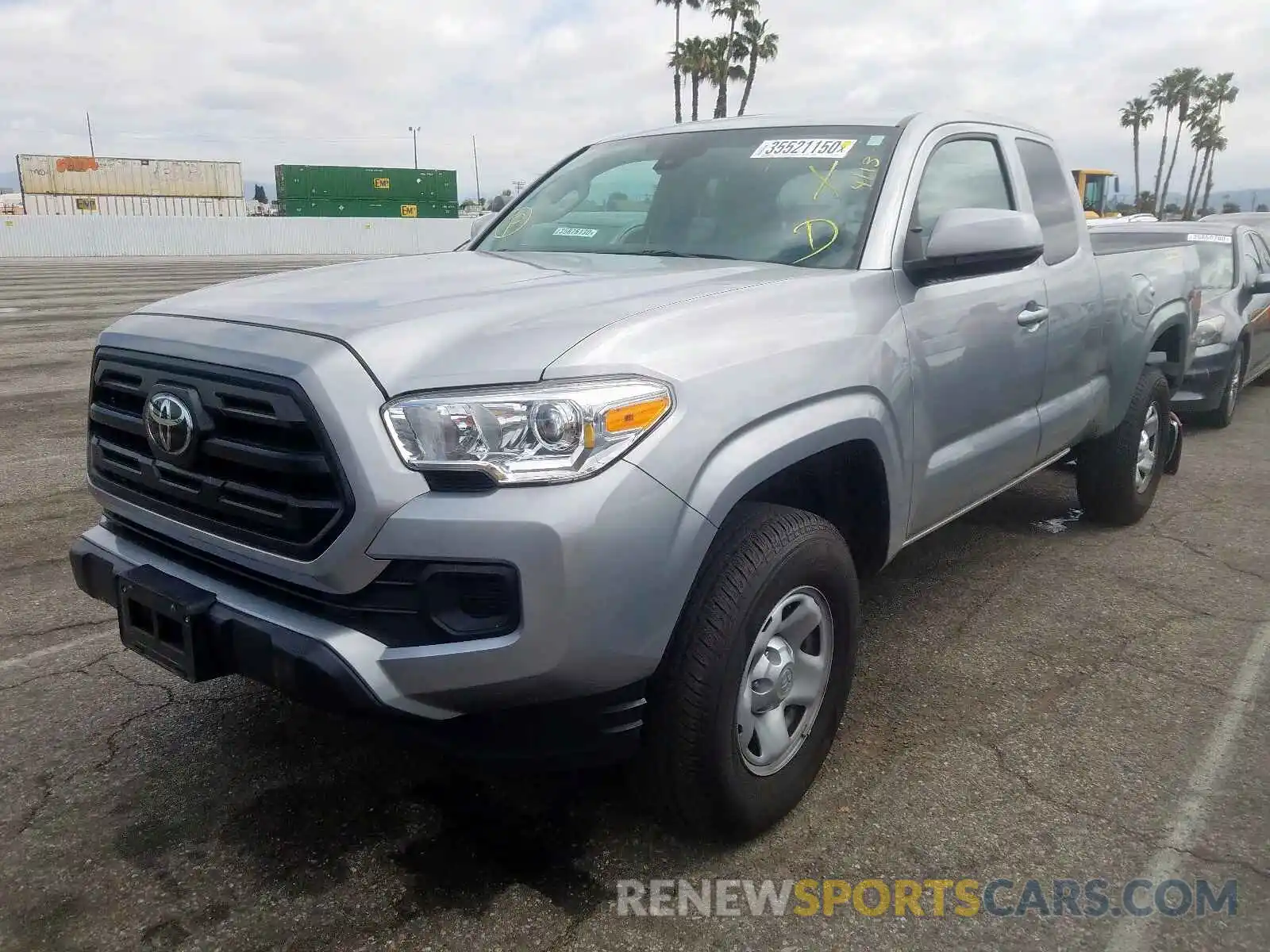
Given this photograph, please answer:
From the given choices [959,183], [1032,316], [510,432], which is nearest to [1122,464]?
[1032,316]

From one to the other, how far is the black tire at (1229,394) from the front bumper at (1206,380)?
8cm

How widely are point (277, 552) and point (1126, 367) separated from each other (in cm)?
405

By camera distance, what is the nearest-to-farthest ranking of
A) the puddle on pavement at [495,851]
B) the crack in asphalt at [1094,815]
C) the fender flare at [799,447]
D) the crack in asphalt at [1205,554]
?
the fender flare at [799,447] → the puddle on pavement at [495,851] → the crack in asphalt at [1094,815] → the crack in asphalt at [1205,554]

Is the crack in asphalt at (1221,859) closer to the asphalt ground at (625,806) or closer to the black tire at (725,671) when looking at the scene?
the asphalt ground at (625,806)

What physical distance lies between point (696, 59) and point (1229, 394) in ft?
127

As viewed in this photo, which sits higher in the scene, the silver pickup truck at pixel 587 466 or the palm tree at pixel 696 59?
the palm tree at pixel 696 59

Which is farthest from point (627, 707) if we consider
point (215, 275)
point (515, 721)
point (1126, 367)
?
point (215, 275)

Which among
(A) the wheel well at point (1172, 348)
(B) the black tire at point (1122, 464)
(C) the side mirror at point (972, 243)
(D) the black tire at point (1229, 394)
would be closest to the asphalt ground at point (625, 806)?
(B) the black tire at point (1122, 464)

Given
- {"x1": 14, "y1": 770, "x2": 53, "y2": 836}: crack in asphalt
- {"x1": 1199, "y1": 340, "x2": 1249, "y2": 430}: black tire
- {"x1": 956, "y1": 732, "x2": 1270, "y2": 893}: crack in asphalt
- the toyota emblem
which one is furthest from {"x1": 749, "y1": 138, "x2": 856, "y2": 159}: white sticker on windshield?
{"x1": 1199, "y1": 340, "x2": 1249, "y2": 430}: black tire

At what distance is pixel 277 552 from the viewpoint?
224cm

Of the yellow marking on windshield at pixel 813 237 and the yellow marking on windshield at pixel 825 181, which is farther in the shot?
the yellow marking on windshield at pixel 825 181

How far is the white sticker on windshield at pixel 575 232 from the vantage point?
3.66m

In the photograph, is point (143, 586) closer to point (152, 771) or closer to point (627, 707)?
point (152, 771)

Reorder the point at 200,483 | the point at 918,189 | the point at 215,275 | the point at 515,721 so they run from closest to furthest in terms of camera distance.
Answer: the point at 515,721, the point at 200,483, the point at 918,189, the point at 215,275
